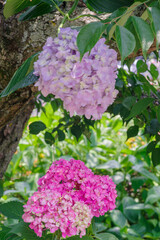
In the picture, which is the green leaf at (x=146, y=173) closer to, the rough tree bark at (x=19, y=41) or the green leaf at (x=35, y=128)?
the green leaf at (x=35, y=128)

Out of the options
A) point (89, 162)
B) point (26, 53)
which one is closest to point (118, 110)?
point (26, 53)

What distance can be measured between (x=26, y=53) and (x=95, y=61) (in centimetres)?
39

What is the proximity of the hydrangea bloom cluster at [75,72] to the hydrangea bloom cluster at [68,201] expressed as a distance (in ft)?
0.86

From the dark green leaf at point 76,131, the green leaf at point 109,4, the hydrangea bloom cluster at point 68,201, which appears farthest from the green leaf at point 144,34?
the dark green leaf at point 76,131

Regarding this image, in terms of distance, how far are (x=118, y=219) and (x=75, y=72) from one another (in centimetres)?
165

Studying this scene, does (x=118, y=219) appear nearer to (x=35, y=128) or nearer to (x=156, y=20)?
(x=35, y=128)

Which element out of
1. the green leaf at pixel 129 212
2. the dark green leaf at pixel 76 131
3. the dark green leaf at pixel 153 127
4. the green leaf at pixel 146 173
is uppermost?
the dark green leaf at pixel 76 131

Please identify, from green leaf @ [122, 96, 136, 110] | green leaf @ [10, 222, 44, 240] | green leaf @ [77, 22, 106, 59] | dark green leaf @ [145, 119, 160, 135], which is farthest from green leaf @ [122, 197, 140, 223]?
green leaf @ [77, 22, 106, 59]

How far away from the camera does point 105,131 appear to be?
9.41 feet

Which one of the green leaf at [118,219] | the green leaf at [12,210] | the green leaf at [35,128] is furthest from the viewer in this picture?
the green leaf at [118,219]

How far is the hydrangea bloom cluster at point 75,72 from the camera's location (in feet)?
1.61

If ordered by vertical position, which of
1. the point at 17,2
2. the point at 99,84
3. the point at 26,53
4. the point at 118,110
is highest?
the point at 17,2

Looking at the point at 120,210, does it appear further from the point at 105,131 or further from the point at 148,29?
the point at 148,29

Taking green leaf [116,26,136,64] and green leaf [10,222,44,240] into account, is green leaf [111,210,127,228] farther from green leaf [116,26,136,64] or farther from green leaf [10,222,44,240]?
green leaf [116,26,136,64]
